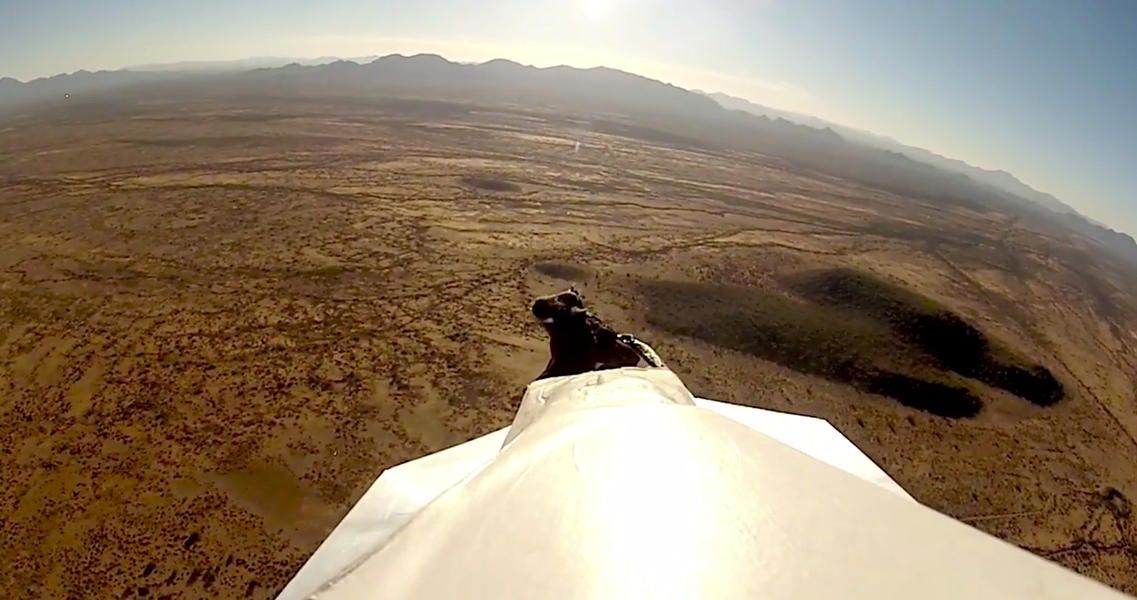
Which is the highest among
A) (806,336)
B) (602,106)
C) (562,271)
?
(602,106)

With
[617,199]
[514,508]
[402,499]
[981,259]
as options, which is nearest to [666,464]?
[514,508]

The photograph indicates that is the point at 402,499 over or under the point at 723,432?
under

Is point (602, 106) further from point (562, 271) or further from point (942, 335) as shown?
point (942, 335)

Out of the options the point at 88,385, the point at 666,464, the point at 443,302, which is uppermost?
the point at 666,464

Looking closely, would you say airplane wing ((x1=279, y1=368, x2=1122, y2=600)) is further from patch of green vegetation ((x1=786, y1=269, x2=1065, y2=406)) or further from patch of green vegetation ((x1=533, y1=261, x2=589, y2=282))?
patch of green vegetation ((x1=786, y1=269, x2=1065, y2=406))

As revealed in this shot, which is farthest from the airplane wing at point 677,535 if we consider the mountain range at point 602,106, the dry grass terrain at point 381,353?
the mountain range at point 602,106

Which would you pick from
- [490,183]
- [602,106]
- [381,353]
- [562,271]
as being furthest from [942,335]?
[602,106]

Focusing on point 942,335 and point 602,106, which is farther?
point 602,106

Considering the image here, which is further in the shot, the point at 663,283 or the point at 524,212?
the point at 524,212

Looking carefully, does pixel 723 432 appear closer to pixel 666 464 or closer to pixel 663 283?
pixel 666 464
